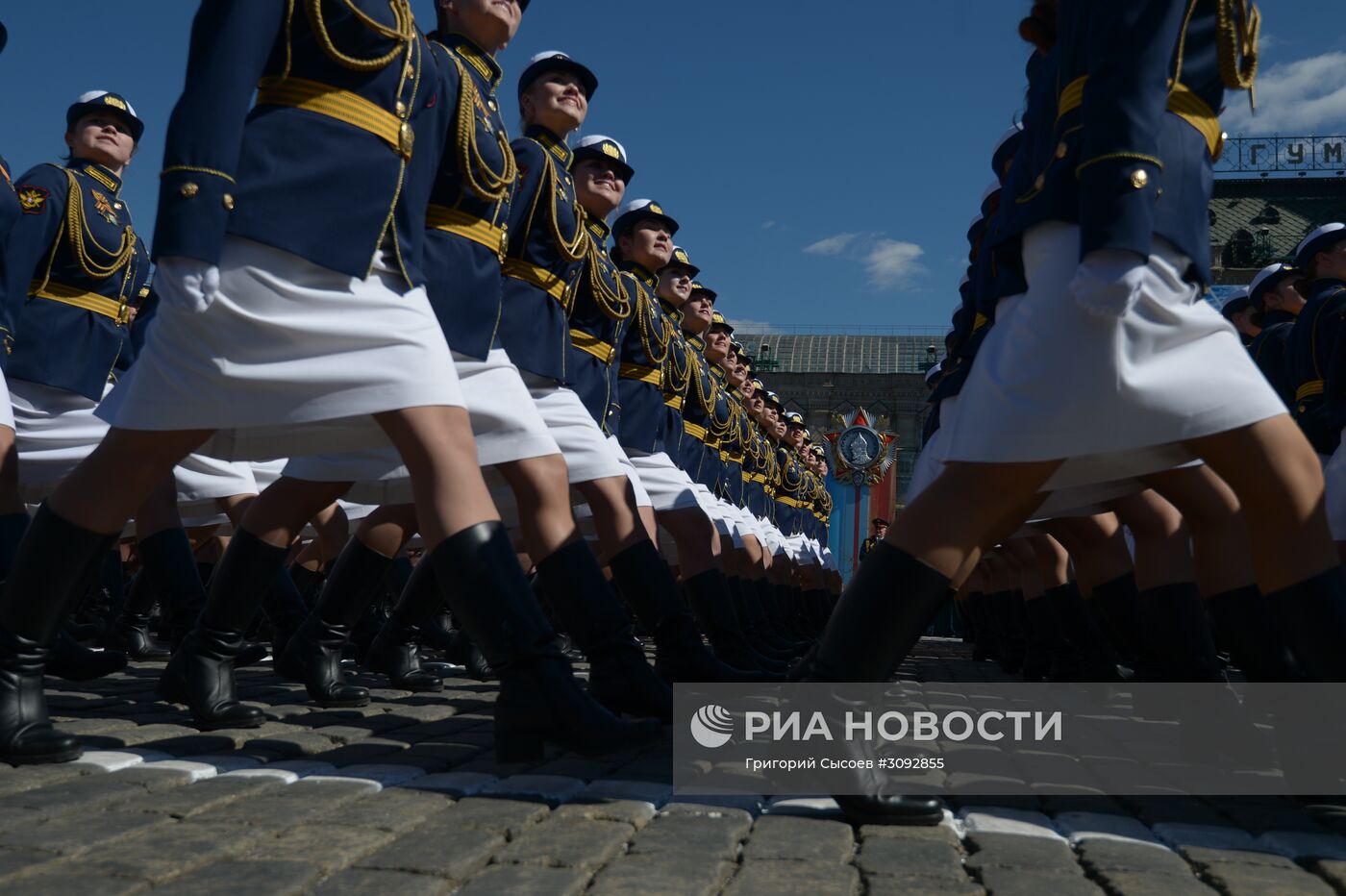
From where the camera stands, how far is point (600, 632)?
3648mm

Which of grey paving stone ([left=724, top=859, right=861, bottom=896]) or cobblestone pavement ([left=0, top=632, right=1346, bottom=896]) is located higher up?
cobblestone pavement ([left=0, top=632, right=1346, bottom=896])

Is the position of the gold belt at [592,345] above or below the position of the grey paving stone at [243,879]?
above

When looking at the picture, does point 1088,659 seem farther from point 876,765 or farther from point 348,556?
point 876,765

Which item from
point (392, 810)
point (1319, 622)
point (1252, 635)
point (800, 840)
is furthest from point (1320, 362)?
point (392, 810)

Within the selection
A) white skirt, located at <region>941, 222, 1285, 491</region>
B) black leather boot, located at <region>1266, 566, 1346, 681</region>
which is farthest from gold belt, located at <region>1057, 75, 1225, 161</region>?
black leather boot, located at <region>1266, 566, 1346, 681</region>

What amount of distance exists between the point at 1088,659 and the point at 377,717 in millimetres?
3544

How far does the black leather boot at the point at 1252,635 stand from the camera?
10.4ft

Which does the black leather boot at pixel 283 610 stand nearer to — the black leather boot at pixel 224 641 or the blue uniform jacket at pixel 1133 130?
the black leather boot at pixel 224 641

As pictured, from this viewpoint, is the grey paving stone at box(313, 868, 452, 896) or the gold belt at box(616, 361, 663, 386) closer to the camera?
the grey paving stone at box(313, 868, 452, 896)

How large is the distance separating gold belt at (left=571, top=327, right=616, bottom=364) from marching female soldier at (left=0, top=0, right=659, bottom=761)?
91.6 inches

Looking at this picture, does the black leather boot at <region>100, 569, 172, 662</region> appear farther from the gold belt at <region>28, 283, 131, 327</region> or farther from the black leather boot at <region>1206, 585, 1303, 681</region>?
the black leather boot at <region>1206, 585, 1303, 681</region>

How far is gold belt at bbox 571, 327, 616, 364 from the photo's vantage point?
17.8ft

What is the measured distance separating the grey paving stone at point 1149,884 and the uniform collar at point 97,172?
205 inches

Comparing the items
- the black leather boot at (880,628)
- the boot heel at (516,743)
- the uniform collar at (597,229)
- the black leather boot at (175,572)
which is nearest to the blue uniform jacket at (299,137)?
the boot heel at (516,743)
